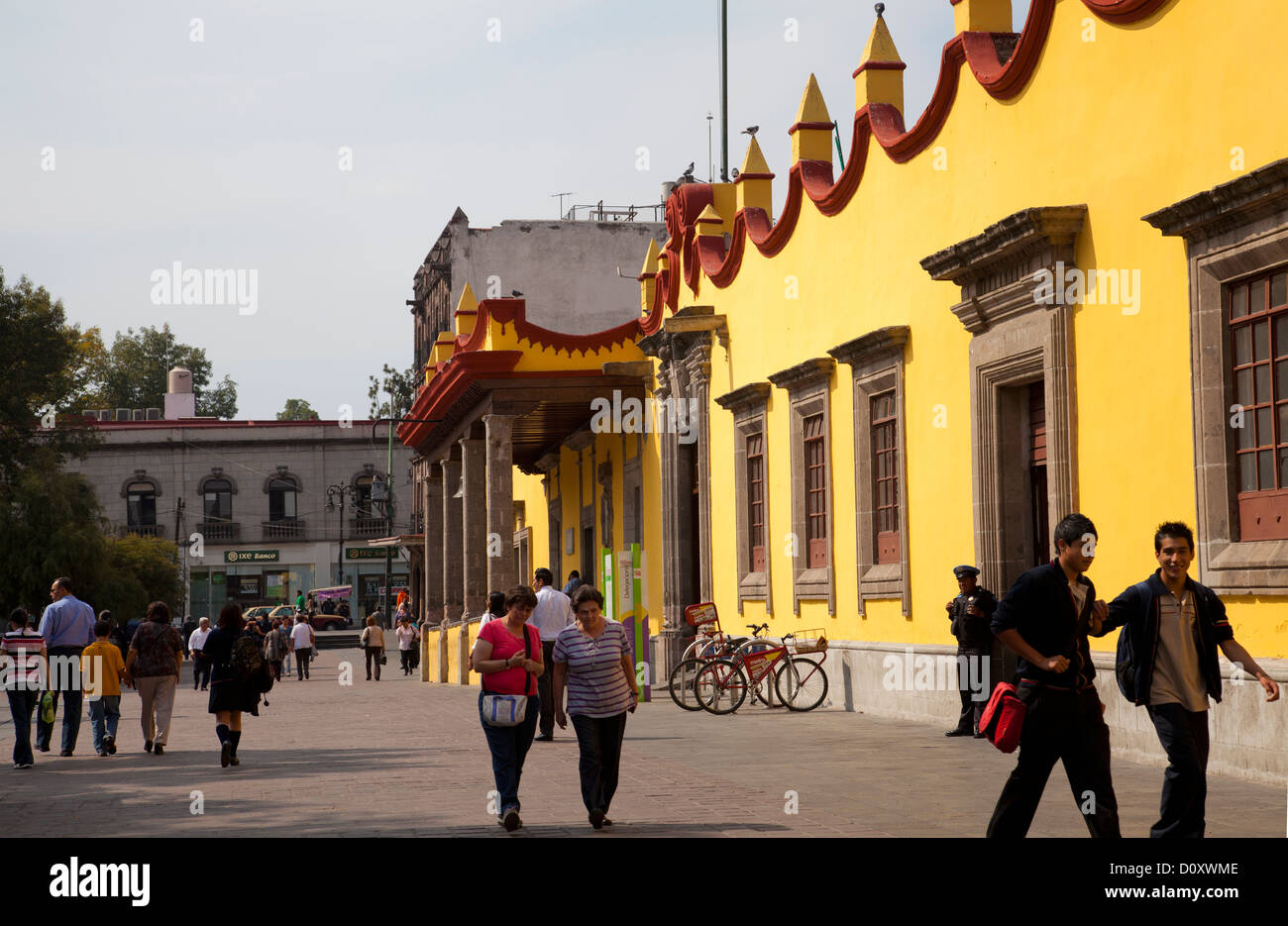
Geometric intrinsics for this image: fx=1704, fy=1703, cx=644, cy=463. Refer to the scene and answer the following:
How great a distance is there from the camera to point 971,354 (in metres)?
16.5

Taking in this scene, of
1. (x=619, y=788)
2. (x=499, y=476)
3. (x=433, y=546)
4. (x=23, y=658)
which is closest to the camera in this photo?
(x=619, y=788)

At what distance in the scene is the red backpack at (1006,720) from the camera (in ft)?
25.2

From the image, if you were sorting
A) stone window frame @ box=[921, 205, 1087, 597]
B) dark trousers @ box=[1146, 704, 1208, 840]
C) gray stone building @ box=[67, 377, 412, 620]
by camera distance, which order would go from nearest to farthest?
1. dark trousers @ box=[1146, 704, 1208, 840]
2. stone window frame @ box=[921, 205, 1087, 597]
3. gray stone building @ box=[67, 377, 412, 620]

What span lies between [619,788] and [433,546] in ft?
91.1

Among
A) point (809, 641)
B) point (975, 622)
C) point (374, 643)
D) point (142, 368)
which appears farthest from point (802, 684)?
point (142, 368)

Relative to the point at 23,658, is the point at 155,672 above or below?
below

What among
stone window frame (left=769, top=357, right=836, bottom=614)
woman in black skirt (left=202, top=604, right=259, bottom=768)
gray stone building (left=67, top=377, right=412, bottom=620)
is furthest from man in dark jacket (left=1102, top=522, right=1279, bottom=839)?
gray stone building (left=67, top=377, right=412, bottom=620)

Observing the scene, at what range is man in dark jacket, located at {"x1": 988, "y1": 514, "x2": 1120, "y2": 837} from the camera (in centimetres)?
768

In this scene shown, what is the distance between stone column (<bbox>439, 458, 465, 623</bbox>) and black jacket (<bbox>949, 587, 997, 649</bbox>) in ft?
69.0

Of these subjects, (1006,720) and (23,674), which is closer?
(1006,720)

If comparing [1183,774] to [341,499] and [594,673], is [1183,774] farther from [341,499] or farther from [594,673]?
[341,499]

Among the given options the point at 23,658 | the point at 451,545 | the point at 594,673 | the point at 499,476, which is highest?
the point at 499,476

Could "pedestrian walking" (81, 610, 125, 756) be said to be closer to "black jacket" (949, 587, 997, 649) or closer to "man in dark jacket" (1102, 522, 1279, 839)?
"black jacket" (949, 587, 997, 649)
